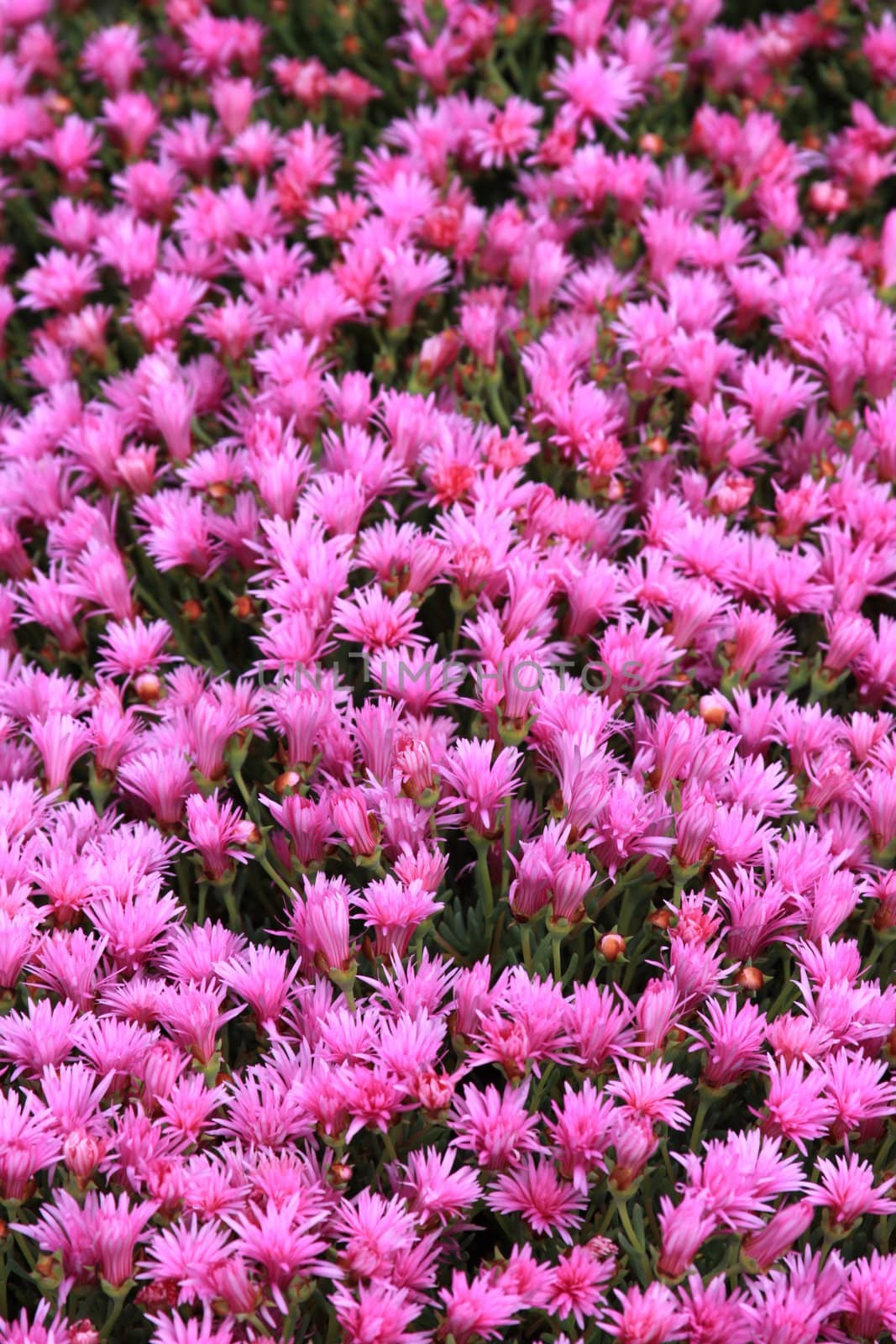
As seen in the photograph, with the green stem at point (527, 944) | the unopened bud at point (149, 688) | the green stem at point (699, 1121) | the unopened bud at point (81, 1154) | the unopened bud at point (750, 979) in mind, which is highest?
the unopened bud at point (149, 688)

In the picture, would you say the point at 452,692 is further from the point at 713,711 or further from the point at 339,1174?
the point at 339,1174

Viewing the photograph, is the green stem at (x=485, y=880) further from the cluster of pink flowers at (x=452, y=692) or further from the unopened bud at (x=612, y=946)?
the unopened bud at (x=612, y=946)

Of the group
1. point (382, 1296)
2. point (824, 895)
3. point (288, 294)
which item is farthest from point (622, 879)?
point (288, 294)

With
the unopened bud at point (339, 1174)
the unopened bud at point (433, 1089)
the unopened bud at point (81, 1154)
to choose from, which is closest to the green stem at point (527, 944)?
the unopened bud at point (433, 1089)

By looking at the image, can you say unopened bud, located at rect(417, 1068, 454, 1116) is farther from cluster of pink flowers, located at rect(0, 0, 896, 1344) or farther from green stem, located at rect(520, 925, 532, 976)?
green stem, located at rect(520, 925, 532, 976)

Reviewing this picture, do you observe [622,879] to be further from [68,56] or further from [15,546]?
[68,56]

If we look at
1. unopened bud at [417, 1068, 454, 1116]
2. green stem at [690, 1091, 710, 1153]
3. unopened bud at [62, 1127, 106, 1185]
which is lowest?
unopened bud at [62, 1127, 106, 1185]

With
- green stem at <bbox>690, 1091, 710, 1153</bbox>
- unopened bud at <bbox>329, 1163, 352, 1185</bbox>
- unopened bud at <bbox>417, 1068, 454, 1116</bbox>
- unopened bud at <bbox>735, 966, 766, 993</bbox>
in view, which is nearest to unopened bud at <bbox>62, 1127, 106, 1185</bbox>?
unopened bud at <bbox>329, 1163, 352, 1185</bbox>

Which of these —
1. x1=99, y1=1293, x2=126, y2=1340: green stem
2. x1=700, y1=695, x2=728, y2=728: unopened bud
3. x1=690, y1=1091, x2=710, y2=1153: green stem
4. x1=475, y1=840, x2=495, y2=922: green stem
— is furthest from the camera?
x1=700, y1=695, x2=728, y2=728: unopened bud
